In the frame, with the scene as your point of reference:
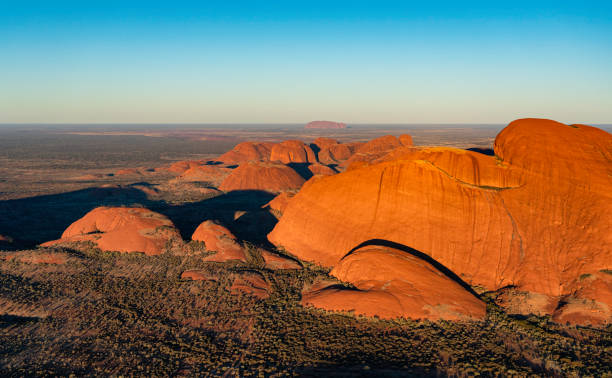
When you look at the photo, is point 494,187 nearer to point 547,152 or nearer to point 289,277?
point 547,152

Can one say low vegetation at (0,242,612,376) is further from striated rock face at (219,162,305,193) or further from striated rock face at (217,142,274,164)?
striated rock face at (217,142,274,164)

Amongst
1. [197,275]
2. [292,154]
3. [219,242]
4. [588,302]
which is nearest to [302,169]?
[292,154]

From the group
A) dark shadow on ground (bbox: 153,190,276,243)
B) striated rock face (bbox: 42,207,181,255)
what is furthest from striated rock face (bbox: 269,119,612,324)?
striated rock face (bbox: 42,207,181,255)

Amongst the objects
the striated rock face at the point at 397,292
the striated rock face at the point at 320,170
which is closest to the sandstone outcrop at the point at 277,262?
the striated rock face at the point at 397,292

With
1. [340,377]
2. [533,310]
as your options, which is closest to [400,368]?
[340,377]

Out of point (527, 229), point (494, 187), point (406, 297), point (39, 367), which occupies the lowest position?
point (39, 367)

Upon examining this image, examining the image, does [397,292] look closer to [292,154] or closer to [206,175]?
[206,175]
